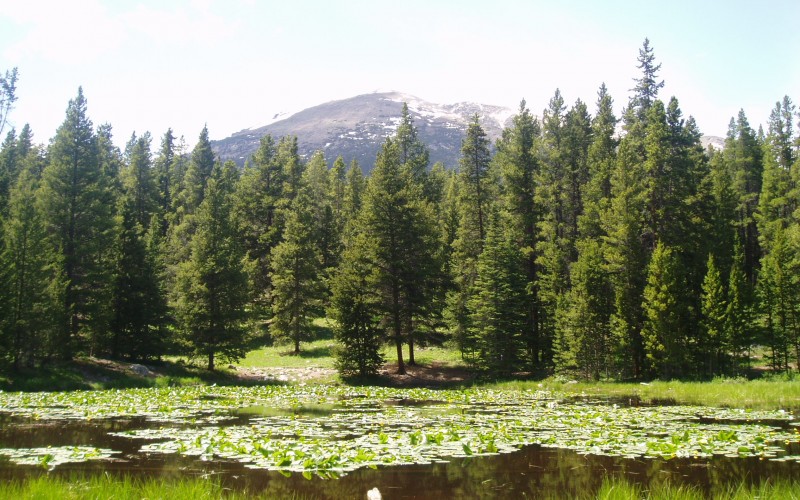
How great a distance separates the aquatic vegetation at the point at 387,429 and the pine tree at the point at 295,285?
75.0 feet

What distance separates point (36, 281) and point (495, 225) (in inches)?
1182

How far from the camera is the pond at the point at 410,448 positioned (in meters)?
8.78

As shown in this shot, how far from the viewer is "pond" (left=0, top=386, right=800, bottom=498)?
8.78 metres

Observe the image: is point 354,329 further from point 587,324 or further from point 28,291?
point 28,291

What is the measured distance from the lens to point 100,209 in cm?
3541

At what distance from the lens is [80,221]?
115ft

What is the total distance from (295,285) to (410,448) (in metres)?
36.7

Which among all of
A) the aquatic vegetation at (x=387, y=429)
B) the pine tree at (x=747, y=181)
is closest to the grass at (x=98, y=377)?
the aquatic vegetation at (x=387, y=429)

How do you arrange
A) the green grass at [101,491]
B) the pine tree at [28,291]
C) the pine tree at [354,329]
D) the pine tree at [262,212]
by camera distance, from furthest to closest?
the pine tree at [262,212]
the pine tree at [354,329]
the pine tree at [28,291]
the green grass at [101,491]

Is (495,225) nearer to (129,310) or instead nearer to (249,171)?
(129,310)

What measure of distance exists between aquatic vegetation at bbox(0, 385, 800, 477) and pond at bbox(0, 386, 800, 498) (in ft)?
0.15

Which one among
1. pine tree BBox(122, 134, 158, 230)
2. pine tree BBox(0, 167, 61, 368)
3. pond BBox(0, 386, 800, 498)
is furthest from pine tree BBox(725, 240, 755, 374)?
pine tree BBox(122, 134, 158, 230)

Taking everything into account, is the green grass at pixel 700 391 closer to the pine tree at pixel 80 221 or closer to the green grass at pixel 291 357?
the green grass at pixel 291 357

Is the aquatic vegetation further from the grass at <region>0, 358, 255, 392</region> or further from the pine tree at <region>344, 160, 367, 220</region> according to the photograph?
the pine tree at <region>344, 160, 367, 220</region>
